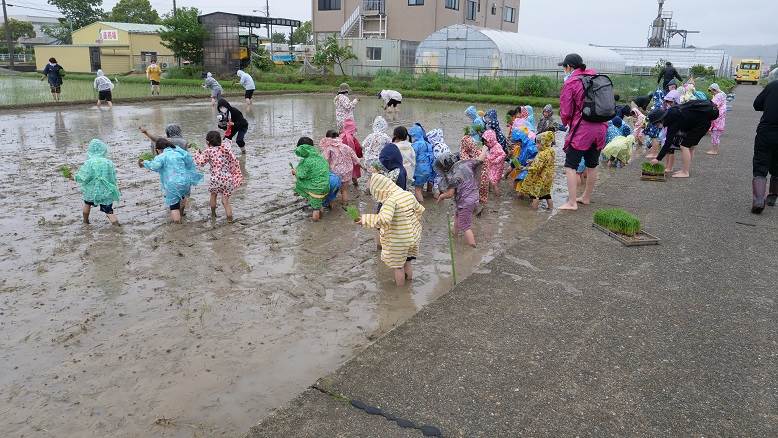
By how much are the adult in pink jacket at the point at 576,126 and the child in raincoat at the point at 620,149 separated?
4006mm

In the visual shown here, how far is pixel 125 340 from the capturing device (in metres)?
4.39

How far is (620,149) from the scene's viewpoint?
37.4ft

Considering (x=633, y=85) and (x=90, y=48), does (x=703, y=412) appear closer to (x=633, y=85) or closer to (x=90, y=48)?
(x=633, y=85)

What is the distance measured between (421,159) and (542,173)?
5.97 feet

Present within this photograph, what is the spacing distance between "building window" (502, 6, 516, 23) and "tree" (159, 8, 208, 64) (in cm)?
2804

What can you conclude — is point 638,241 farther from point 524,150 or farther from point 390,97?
point 390,97

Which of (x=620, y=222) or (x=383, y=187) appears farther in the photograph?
(x=620, y=222)

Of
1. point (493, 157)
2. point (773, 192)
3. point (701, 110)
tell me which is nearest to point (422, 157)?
point (493, 157)

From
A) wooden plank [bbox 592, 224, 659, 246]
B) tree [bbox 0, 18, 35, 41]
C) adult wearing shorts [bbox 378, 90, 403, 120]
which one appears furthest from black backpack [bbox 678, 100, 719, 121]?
tree [bbox 0, 18, 35, 41]

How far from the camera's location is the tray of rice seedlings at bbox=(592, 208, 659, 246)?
6.22 metres

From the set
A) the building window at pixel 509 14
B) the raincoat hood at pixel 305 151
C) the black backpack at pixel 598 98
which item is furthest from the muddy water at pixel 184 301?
the building window at pixel 509 14

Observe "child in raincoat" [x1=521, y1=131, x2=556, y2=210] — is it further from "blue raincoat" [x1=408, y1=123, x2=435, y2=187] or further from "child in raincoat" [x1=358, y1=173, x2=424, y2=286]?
"child in raincoat" [x1=358, y1=173, x2=424, y2=286]

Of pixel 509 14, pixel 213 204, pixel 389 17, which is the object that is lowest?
pixel 213 204

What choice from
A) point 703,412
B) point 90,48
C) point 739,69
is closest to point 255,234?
point 703,412
